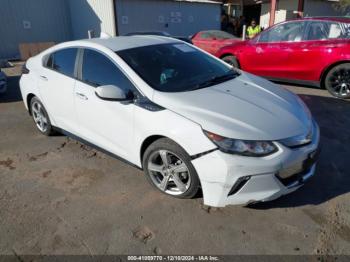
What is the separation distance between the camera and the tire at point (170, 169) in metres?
2.79

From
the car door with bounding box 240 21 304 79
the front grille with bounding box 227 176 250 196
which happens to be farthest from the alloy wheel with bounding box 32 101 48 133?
the car door with bounding box 240 21 304 79

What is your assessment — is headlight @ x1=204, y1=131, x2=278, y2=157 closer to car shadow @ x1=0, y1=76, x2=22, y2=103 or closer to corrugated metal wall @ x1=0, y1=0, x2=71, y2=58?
car shadow @ x1=0, y1=76, x2=22, y2=103

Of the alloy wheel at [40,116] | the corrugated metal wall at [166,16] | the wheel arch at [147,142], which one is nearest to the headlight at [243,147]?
the wheel arch at [147,142]

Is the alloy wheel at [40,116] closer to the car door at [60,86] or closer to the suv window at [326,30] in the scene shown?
the car door at [60,86]

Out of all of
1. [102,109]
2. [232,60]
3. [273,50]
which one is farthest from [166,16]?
[102,109]

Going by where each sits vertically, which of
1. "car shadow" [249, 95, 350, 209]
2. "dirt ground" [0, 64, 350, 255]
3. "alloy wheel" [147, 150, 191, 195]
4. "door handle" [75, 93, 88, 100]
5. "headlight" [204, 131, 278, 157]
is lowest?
"dirt ground" [0, 64, 350, 255]

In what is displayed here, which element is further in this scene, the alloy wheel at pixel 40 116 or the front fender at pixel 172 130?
the alloy wheel at pixel 40 116

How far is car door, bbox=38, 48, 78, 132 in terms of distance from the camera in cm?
380

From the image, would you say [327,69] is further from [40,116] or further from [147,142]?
[40,116]

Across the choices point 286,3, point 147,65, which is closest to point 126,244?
point 147,65

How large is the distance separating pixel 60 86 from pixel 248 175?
105 inches

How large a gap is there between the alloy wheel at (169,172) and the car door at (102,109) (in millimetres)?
348

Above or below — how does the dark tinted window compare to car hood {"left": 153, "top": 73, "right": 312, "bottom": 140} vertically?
above

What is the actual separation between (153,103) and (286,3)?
2320cm
